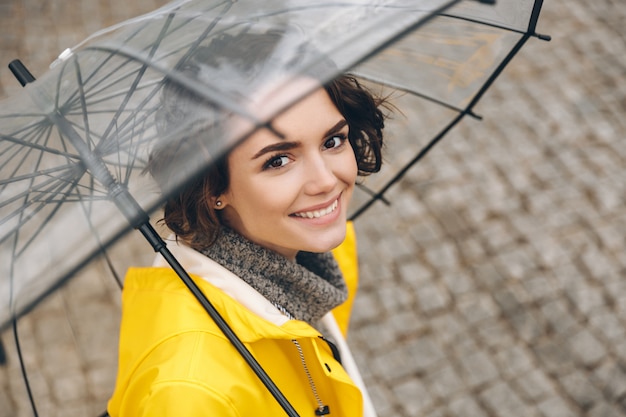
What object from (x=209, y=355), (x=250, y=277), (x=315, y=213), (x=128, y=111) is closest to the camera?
(x=128, y=111)

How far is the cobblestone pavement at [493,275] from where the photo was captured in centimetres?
364

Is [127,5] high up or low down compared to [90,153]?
down

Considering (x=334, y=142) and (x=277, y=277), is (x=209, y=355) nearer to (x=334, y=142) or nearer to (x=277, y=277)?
(x=277, y=277)

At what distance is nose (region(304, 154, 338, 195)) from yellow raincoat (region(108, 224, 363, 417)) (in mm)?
381

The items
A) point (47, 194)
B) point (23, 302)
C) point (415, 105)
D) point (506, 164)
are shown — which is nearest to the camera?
point (23, 302)

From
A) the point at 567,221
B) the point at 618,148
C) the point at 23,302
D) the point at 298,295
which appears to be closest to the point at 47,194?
the point at 23,302

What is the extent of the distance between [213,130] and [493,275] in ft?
10.5

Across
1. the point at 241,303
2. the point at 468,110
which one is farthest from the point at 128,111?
the point at 468,110

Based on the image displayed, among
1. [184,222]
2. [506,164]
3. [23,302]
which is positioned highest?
[23,302]

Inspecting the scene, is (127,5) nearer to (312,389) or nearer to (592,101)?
(592,101)

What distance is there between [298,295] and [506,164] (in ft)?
10.1

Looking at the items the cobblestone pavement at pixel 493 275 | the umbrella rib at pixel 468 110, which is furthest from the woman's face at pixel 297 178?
the cobblestone pavement at pixel 493 275

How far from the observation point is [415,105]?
2463 millimetres

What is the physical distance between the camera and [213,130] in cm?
135
